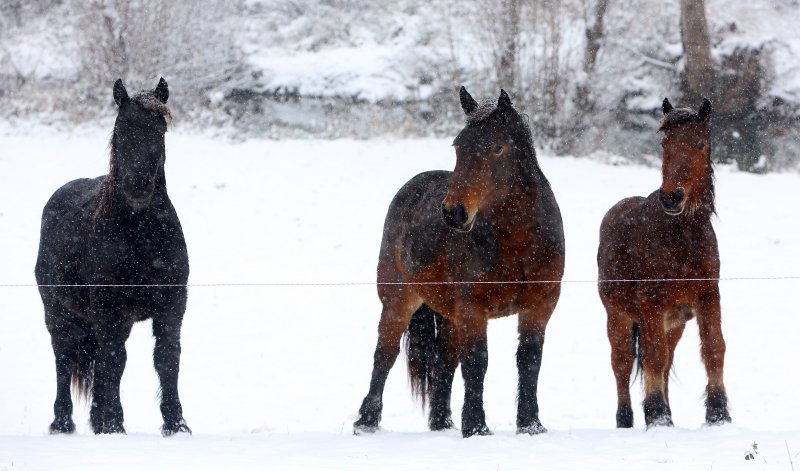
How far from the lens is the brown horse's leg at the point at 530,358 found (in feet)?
20.1

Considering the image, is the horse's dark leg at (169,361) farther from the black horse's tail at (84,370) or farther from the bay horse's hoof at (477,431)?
the bay horse's hoof at (477,431)

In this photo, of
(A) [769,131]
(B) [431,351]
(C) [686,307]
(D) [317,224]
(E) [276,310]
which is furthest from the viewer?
(A) [769,131]

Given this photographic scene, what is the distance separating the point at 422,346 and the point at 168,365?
6.64ft

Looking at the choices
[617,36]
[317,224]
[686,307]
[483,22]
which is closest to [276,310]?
[317,224]

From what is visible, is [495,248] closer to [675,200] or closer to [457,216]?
[457,216]

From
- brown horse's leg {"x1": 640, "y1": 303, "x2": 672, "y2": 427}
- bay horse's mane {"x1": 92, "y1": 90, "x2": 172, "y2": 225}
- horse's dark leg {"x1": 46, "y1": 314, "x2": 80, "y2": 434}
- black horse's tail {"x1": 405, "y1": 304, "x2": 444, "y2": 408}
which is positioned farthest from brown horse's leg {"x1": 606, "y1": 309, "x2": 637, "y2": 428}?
horse's dark leg {"x1": 46, "y1": 314, "x2": 80, "y2": 434}

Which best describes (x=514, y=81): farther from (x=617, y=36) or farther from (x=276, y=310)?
(x=276, y=310)

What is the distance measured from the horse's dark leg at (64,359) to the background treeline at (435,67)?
438 inches

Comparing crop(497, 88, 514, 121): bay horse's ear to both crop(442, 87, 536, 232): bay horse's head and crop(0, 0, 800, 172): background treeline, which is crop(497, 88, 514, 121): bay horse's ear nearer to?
crop(442, 87, 536, 232): bay horse's head

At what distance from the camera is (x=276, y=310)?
12977 mm

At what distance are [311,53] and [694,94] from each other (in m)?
7.55

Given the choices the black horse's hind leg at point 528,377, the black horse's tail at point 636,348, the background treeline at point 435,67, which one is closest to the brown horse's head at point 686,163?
the black horse's hind leg at point 528,377

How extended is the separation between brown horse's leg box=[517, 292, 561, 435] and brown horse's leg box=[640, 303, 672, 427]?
74cm

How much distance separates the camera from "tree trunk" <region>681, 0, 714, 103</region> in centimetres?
1727
